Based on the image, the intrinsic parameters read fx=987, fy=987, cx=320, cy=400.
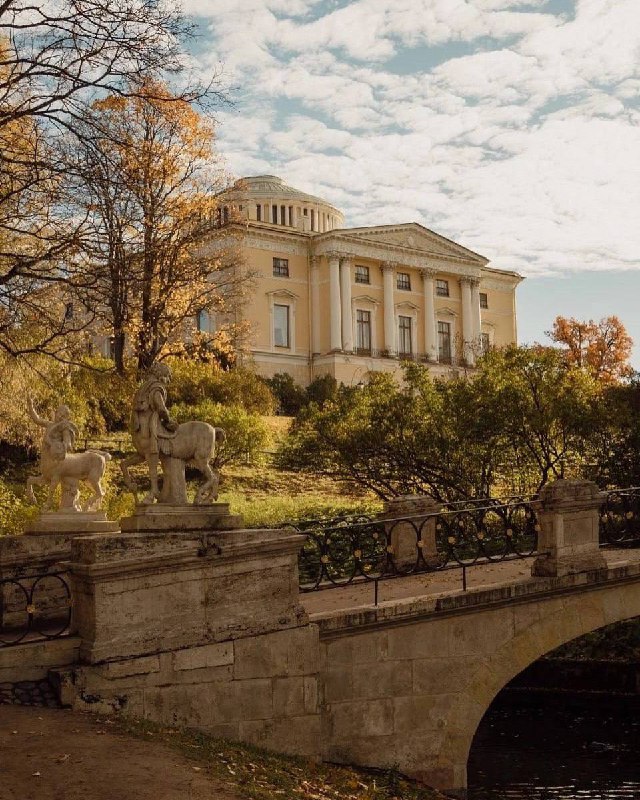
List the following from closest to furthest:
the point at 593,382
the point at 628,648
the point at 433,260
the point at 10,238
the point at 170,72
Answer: the point at 170,72
the point at 10,238
the point at 628,648
the point at 593,382
the point at 433,260

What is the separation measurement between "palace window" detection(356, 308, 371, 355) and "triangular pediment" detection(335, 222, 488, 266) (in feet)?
17.2

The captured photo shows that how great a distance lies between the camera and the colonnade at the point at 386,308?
2687 inches

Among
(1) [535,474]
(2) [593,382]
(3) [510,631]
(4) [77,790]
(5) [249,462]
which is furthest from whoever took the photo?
(5) [249,462]

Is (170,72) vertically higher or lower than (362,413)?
higher

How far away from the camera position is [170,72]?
13.2 m

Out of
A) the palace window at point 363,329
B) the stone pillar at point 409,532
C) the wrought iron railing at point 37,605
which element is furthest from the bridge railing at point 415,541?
the palace window at point 363,329

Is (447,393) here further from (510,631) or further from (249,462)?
(510,631)

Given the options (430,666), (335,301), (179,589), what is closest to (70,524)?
(179,589)

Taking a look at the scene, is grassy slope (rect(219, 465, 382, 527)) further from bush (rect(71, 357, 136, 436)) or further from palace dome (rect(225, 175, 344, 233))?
palace dome (rect(225, 175, 344, 233))

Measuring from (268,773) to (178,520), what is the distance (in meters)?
2.89

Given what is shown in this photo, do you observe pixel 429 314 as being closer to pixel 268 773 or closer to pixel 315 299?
pixel 315 299

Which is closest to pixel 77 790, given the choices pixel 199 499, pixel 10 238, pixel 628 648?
pixel 199 499

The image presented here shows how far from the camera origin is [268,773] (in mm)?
9227

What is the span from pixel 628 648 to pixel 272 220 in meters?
65.2
